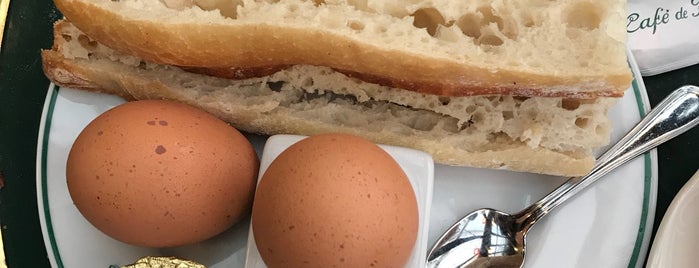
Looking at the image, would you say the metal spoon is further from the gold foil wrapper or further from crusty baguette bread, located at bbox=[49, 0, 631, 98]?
the gold foil wrapper

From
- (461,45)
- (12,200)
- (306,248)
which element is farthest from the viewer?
(12,200)

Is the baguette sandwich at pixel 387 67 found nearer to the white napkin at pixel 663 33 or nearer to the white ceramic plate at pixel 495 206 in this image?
the white ceramic plate at pixel 495 206

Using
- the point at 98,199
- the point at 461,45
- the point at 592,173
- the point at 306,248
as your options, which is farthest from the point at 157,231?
the point at 592,173

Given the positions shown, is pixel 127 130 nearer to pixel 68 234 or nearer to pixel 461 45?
pixel 68 234

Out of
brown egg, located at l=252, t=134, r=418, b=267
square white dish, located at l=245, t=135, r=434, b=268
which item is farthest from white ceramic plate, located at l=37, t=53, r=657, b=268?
brown egg, located at l=252, t=134, r=418, b=267

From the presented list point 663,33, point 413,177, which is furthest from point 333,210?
point 663,33
